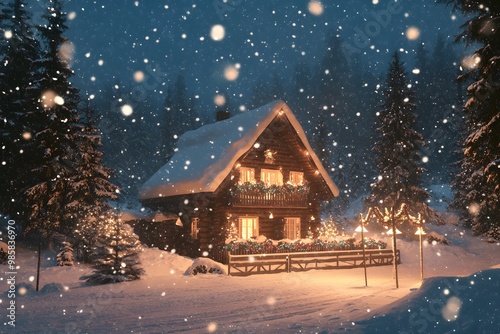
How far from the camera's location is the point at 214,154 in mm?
27438

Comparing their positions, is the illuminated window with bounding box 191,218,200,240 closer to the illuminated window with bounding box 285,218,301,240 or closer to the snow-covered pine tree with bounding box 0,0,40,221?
the illuminated window with bounding box 285,218,301,240

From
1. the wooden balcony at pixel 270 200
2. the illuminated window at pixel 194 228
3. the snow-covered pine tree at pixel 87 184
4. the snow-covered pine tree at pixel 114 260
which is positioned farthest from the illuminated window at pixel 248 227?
the snow-covered pine tree at pixel 114 260

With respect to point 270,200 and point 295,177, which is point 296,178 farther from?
point 270,200

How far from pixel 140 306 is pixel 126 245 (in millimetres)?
6170

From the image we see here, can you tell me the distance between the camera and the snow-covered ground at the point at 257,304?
9.34m

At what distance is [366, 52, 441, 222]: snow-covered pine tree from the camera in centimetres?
3719

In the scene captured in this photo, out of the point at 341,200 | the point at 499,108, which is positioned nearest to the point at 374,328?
the point at 499,108

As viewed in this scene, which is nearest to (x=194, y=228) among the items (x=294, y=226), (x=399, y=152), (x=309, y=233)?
(x=294, y=226)

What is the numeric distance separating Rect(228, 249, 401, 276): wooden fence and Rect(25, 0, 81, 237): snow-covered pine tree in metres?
10.7

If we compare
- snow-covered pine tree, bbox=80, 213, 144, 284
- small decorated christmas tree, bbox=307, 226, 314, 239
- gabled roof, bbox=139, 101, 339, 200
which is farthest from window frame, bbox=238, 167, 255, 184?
snow-covered pine tree, bbox=80, 213, 144, 284

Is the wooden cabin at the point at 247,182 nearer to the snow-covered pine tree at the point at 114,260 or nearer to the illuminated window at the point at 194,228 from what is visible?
the illuminated window at the point at 194,228

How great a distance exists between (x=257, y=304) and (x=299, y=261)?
10.2 meters

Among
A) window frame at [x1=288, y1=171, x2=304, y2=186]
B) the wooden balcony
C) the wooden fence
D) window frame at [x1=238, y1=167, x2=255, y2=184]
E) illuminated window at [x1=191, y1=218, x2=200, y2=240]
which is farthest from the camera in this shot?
window frame at [x1=288, y1=171, x2=304, y2=186]

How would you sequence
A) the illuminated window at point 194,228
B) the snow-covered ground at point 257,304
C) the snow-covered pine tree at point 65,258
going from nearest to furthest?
the snow-covered ground at point 257,304, the snow-covered pine tree at point 65,258, the illuminated window at point 194,228
